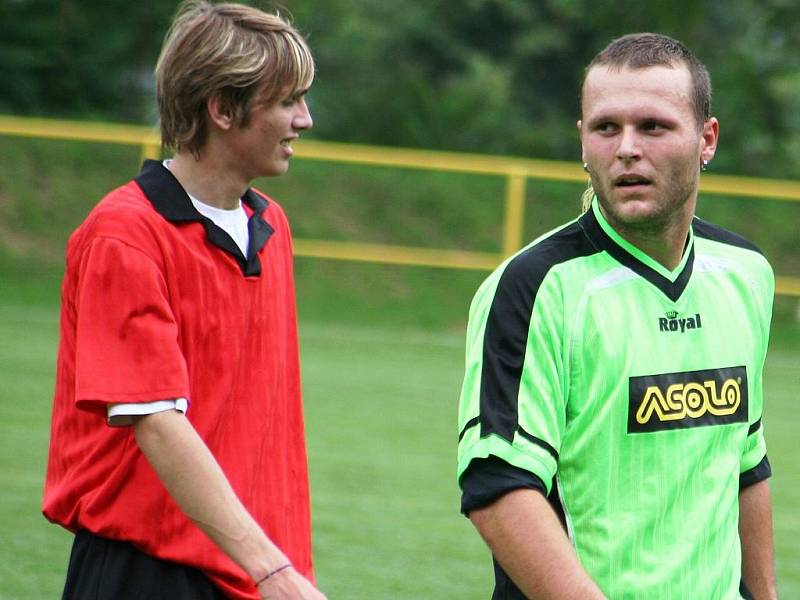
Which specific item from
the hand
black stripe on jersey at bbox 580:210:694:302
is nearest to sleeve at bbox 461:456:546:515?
the hand

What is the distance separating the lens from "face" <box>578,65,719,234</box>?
2.60 meters

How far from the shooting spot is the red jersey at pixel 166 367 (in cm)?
266

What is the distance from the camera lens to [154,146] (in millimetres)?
17312

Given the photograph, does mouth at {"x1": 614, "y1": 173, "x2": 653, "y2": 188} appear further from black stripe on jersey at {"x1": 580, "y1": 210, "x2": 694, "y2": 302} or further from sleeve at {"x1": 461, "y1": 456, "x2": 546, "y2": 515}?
sleeve at {"x1": 461, "y1": 456, "x2": 546, "y2": 515}

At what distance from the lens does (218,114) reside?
290 cm

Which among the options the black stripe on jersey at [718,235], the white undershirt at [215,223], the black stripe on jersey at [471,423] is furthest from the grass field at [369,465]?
the black stripe on jersey at [471,423]

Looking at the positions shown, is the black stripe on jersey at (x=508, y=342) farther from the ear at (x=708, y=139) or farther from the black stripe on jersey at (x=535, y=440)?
the ear at (x=708, y=139)

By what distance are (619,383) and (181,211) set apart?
935 mm

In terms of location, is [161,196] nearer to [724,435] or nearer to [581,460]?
[581,460]

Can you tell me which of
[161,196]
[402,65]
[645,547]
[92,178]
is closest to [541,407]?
[645,547]

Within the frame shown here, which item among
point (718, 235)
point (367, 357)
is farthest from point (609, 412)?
point (367, 357)

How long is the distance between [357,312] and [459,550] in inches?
403

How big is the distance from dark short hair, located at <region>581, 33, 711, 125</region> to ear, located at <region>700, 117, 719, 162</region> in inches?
1.0

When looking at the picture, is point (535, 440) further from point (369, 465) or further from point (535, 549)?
point (369, 465)
